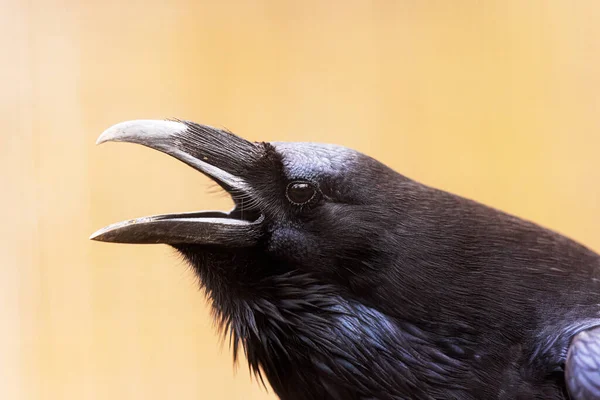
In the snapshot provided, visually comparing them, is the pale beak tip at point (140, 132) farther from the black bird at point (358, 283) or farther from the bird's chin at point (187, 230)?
the bird's chin at point (187, 230)

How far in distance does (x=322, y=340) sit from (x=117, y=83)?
66.4 inches

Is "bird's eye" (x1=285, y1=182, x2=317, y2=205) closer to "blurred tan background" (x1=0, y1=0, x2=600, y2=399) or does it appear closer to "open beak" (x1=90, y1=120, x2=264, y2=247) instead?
"open beak" (x1=90, y1=120, x2=264, y2=247)

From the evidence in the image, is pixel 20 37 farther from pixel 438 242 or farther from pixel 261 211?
Result: pixel 438 242

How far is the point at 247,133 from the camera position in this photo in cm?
268

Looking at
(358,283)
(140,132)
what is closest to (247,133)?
(140,132)

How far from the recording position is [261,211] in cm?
135

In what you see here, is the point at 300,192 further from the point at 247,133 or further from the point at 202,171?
the point at 247,133

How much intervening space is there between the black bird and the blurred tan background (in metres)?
1.27

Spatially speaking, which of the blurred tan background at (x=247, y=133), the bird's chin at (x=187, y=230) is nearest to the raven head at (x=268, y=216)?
the bird's chin at (x=187, y=230)

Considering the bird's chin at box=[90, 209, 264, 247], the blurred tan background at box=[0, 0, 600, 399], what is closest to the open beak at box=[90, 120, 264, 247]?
the bird's chin at box=[90, 209, 264, 247]

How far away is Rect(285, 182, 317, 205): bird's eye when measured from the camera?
1.35 metres

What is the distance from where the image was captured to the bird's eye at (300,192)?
4.44 ft

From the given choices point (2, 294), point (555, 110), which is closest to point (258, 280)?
point (2, 294)

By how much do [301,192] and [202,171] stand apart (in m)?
0.21
